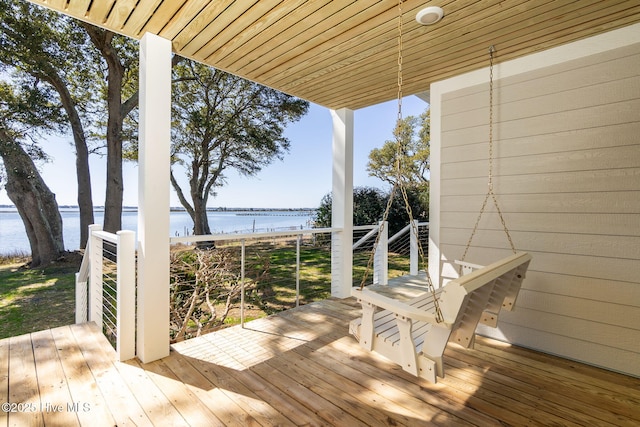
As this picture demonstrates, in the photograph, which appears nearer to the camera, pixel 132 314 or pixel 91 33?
pixel 132 314

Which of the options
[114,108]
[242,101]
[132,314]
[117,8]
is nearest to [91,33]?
[114,108]

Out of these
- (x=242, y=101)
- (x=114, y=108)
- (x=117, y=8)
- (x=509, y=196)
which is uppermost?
(x=242, y=101)

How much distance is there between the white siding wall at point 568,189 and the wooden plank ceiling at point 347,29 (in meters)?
0.25

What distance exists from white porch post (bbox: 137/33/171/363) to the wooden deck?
0.86ft

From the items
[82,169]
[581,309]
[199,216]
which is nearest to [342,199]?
[581,309]

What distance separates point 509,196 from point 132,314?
3.36 metres

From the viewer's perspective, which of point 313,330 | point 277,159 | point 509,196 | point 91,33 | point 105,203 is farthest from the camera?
point 277,159

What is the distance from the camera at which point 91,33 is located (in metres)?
6.67

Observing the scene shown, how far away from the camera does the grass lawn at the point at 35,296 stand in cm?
491

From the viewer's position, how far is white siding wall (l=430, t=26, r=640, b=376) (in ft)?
6.97

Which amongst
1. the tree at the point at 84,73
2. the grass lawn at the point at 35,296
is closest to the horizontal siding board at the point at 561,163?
the grass lawn at the point at 35,296

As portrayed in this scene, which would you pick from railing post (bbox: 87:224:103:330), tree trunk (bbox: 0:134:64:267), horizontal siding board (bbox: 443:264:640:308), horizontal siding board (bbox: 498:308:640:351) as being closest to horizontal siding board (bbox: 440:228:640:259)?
horizontal siding board (bbox: 443:264:640:308)

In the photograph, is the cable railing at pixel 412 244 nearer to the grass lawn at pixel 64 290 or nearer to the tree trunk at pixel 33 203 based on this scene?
the grass lawn at pixel 64 290

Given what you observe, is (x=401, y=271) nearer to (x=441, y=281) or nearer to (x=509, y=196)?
(x=441, y=281)
